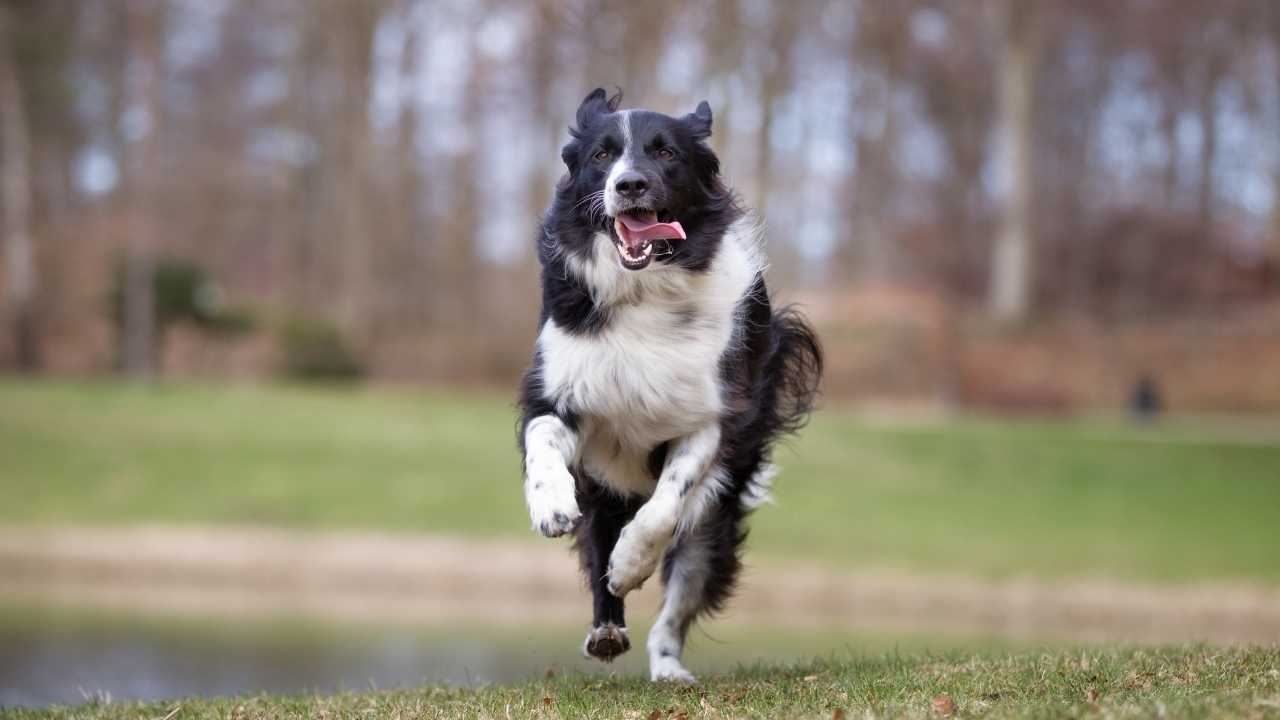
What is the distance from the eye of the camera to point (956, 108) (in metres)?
49.6

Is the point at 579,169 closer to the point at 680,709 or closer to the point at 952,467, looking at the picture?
the point at 680,709

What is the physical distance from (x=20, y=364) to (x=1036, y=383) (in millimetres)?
27803

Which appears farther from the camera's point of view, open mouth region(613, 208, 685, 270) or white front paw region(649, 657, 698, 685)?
white front paw region(649, 657, 698, 685)

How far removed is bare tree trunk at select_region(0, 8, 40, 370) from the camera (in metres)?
39.8

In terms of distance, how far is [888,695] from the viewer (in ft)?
21.8

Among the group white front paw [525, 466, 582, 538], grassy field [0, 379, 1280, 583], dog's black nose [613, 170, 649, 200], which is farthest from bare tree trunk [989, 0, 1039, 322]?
white front paw [525, 466, 582, 538]

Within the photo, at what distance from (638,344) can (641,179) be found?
31.1 inches

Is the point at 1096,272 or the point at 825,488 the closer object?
the point at 825,488

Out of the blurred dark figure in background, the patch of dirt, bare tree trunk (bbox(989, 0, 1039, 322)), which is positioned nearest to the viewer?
the patch of dirt

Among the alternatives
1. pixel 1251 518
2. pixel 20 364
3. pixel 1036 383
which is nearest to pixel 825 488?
pixel 1251 518

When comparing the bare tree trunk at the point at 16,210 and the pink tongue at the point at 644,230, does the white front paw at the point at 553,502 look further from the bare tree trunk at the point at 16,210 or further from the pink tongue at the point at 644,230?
the bare tree trunk at the point at 16,210

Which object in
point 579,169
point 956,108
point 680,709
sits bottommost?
point 680,709

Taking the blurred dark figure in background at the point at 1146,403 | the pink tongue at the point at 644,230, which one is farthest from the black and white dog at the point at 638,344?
the blurred dark figure in background at the point at 1146,403

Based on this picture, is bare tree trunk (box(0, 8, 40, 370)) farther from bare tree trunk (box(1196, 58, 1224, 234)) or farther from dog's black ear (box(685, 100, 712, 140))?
dog's black ear (box(685, 100, 712, 140))
